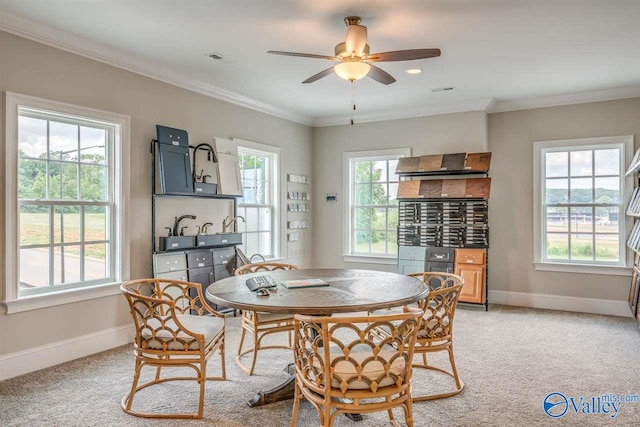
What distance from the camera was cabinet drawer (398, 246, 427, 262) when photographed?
18.9 feet

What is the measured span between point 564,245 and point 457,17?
3718mm

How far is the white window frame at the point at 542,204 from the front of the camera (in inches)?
204

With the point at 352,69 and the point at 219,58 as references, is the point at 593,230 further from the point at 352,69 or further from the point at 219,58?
the point at 219,58

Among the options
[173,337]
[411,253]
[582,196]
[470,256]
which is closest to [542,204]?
[582,196]

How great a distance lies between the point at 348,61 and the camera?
122 inches

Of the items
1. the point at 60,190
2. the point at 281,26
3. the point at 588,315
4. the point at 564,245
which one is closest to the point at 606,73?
the point at 564,245

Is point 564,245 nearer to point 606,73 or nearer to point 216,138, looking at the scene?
point 606,73

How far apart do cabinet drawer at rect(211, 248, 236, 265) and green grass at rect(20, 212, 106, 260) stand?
1212 mm

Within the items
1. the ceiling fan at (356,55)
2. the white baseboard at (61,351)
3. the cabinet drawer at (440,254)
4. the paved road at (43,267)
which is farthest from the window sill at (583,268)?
the paved road at (43,267)

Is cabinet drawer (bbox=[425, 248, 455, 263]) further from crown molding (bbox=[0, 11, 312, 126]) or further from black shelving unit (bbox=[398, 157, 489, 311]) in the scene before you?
crown molding (bbox=[0, 11, 312, 126])

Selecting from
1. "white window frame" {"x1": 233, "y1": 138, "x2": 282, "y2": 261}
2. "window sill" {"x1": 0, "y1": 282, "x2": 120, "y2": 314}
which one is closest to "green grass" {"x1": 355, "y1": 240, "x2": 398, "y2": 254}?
"white window frame" {"x1": 233, "y1": 138, "x2": 282, "y2": 261}

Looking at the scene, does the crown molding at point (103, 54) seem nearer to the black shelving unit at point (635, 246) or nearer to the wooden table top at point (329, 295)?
the wooden table top at point (329, 295)

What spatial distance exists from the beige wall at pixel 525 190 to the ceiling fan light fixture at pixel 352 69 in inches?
134

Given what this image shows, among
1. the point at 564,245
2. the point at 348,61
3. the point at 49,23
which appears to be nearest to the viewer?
the point at 348,61
